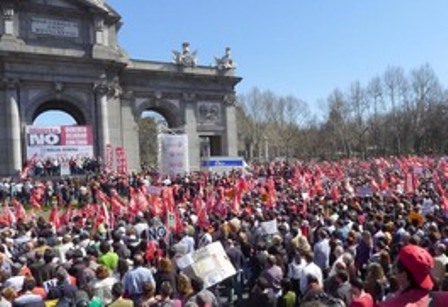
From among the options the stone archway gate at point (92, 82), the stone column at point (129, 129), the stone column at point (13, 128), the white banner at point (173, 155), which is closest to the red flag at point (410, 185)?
the white banner at point (173, 155)

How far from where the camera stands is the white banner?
37.8 metres

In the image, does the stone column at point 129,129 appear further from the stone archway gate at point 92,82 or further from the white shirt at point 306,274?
the white shirt at point 306,274

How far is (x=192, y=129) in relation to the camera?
4831 cm

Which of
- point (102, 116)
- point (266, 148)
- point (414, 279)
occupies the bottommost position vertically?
point (414, 279)

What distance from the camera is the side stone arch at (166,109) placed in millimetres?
46281

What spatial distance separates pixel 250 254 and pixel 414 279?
9.17m

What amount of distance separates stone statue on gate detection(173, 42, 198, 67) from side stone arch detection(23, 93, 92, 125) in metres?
9.76

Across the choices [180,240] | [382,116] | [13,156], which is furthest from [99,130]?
[382,116]

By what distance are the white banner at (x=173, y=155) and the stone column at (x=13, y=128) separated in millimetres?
8978

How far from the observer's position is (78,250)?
11523 mm

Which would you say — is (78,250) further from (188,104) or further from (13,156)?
(188,104)

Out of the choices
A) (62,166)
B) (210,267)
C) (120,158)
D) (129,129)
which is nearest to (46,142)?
(62,166)

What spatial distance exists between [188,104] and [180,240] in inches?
1380

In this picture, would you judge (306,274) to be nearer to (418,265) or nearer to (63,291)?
(63,291)
